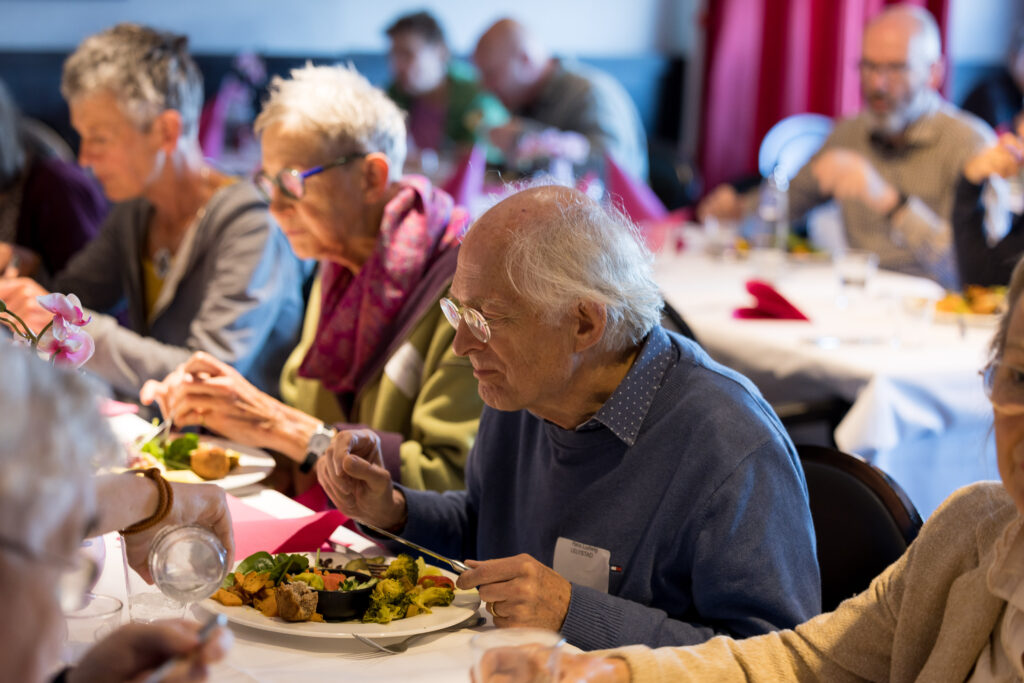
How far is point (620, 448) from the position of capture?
1706 millimetres

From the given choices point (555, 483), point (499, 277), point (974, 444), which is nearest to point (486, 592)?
point (555, 483)

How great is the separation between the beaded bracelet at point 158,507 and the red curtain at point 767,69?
6499 millimetres

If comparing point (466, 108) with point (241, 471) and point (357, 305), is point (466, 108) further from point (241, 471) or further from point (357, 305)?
point (241, 471)

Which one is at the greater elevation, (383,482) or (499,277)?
(499,277)

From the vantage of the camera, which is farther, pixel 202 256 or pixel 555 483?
pixel 202 256

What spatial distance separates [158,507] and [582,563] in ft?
2.10

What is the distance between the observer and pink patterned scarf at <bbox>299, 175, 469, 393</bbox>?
2420 millimetres

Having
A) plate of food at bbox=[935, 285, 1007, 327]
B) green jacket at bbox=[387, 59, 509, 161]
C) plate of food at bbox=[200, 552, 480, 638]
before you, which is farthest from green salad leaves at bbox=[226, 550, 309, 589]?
green jacket at bbox=[387, 59, 509, 161]

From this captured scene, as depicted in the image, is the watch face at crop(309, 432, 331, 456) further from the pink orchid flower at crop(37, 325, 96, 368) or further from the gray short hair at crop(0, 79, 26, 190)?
the gray short hair at crop(0, 79, 26, 190)

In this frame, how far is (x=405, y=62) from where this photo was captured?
259 inches

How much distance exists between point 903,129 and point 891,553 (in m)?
3.31

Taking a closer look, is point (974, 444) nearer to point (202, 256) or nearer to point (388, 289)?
point (388, 289)

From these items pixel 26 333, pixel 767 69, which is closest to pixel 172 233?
pixel 26 333

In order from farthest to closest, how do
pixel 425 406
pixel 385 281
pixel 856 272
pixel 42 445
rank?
pixel 856 272, pixel 385 281, pixel 425 406, pixel 42 445
